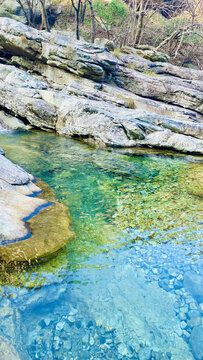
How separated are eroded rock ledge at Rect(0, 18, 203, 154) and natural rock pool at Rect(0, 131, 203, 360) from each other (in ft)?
18.0

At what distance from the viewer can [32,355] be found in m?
2.22

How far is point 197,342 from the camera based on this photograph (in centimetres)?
249

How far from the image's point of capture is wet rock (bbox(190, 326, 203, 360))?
238cm

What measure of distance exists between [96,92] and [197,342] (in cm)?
1329

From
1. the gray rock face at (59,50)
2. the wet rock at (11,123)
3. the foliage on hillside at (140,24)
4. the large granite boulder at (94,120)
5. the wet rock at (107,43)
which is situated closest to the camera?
the large granite boulder at (94,120)

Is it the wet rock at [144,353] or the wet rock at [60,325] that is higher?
the wet rock at [144,353]

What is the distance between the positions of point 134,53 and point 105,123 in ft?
37.6

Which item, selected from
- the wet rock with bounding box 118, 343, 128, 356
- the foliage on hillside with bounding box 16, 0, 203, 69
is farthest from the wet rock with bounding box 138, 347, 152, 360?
the foliage on hillside with bounding box 16, 0, 203, 69

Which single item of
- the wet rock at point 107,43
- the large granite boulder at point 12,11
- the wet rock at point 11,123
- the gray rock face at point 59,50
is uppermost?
the large granite boulder at point 12,11

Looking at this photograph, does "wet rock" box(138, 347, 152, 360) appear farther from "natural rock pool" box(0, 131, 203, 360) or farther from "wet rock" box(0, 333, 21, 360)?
"wet rock" box(0, 333, 21, 360)

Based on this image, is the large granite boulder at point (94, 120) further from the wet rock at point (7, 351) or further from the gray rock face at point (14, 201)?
the wet rock at point (7, 351)

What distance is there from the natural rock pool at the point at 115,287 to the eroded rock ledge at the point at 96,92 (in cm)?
549

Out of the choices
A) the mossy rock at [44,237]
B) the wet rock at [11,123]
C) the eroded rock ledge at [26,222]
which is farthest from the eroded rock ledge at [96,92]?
the mossy rock at [44,237]

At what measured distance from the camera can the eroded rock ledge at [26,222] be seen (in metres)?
3.27
